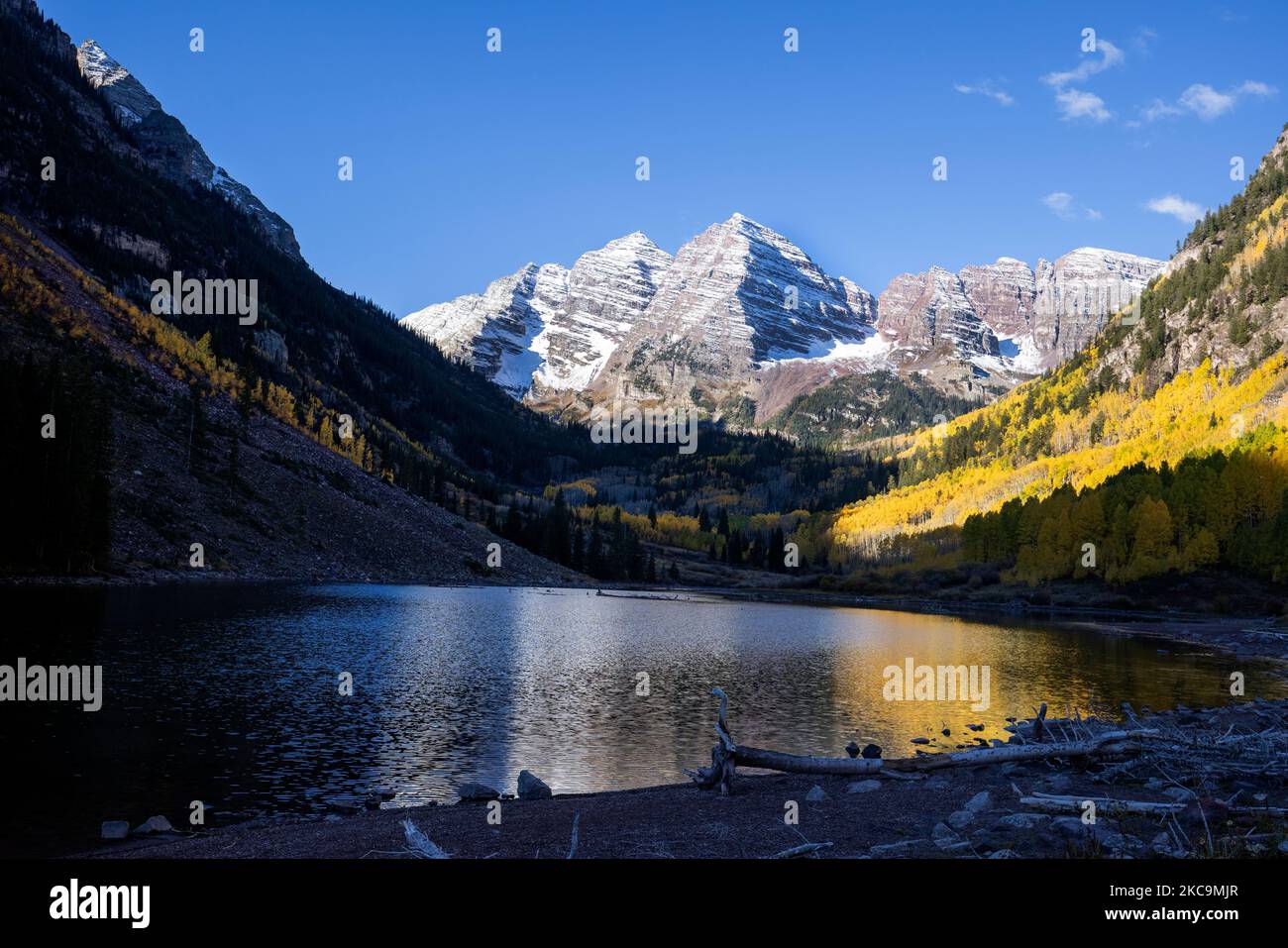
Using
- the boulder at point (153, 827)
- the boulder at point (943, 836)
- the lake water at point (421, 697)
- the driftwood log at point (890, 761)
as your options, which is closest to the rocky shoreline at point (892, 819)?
the boulder at point (943, 836)

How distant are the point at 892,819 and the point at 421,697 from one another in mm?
30961

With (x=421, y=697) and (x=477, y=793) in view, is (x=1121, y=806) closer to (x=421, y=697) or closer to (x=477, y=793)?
(x=477, y=793)

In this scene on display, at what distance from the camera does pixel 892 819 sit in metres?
21.3

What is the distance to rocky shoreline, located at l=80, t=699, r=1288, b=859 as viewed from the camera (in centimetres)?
1767

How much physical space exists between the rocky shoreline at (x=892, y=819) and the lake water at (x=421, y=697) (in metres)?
3.95

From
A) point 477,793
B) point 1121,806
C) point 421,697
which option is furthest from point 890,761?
point 421,697

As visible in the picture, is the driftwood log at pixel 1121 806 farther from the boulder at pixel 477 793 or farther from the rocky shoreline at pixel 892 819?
the boulder at pixel 477 793

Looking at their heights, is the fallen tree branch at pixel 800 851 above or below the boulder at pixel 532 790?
above

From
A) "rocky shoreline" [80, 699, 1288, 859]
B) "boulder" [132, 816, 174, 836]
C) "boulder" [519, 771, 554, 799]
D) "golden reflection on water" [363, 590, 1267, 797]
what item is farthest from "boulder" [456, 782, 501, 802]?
"boulder" [132, 816, 174, 836]

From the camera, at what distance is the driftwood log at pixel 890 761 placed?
26.7 meters

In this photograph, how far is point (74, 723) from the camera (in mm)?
33500

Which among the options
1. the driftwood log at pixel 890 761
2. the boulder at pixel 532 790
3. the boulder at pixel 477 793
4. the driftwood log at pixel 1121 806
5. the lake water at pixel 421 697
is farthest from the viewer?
the lake water at pixel 421 697
